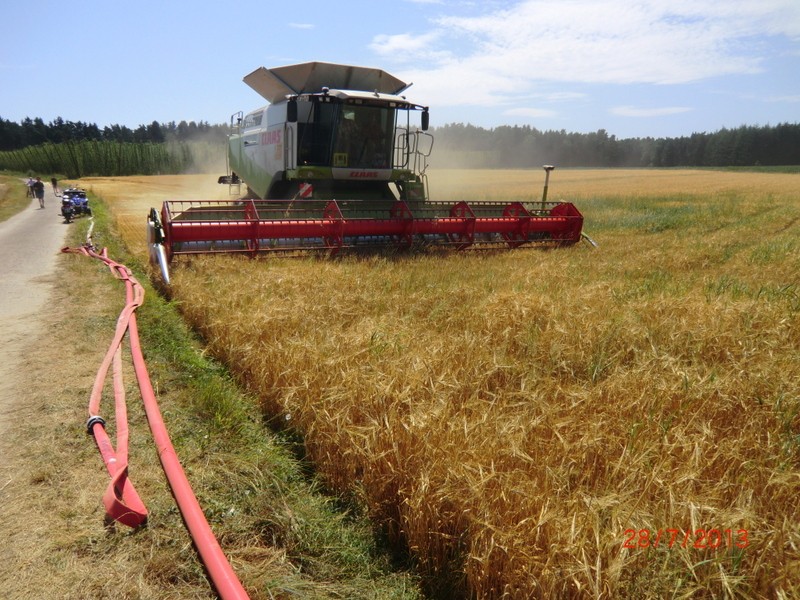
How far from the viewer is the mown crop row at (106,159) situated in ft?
173

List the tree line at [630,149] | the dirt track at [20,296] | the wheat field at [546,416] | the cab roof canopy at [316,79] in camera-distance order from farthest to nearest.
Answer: the tree line at [630,149]
the cab roof canopy at [316,79]
the dirt track at [20,296]
the wheat field at [546,416]

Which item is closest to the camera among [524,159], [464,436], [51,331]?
[464,436]

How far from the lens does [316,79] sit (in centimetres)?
→ 928

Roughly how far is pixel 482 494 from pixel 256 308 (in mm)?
3074

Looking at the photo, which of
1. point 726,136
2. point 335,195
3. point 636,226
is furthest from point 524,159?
point 335,195

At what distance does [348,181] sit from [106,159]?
184 feet

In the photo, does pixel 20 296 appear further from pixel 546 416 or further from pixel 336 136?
pixel 546 416

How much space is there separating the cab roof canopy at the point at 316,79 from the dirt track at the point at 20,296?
517 cm

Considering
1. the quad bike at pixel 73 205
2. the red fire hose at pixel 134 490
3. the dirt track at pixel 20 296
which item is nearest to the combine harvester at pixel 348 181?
the dirt track at pixel 20 296

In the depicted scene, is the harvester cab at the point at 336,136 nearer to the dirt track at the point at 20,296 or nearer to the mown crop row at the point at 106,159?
the dirt track at the point at 20,296

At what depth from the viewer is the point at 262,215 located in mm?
9289

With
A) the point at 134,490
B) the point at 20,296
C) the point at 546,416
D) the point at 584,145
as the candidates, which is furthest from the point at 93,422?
the point at 584,145

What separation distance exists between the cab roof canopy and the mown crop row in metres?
44.6

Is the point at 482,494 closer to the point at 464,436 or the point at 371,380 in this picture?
the point at 464,436
